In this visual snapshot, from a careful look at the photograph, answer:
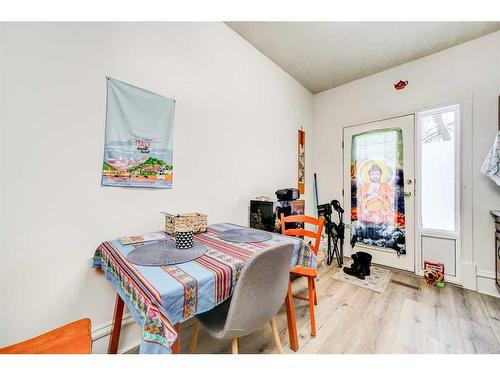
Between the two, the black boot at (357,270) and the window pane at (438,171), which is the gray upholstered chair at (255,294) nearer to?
the black boot at (357,270)

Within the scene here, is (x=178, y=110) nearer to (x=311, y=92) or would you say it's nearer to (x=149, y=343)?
(x=149, y=343)

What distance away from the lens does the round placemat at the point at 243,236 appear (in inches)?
53.5

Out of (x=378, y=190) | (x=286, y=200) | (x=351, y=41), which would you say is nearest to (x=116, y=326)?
(x=286, y=200)

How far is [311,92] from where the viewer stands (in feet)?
11.7

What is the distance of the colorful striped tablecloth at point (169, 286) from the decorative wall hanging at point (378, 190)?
2507mm

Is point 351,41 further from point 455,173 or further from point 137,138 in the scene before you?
point 137,138

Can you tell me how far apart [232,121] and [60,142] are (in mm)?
1399

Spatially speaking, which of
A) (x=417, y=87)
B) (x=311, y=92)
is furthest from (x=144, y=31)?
(x=417, y=87)

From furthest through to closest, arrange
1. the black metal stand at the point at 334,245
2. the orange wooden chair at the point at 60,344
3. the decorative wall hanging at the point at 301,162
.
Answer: the decorative wall hanging at the point at 301,162 → the black metal stand at the point at 334,245 → the orange wooden chair at the point at 60,344

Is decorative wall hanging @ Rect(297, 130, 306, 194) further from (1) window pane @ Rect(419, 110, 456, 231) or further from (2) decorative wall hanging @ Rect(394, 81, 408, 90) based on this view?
(1) window pane @ Rect(419, 110, 456, 231)

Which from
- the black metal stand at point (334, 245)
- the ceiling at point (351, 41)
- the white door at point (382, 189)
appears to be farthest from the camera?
the black metal stand at point (334, 245)

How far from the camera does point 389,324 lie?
65.6 inches

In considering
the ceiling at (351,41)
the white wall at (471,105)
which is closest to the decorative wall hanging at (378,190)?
the white wall at (471,105)

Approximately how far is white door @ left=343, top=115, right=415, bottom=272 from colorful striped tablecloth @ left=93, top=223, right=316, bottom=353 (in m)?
2.51
